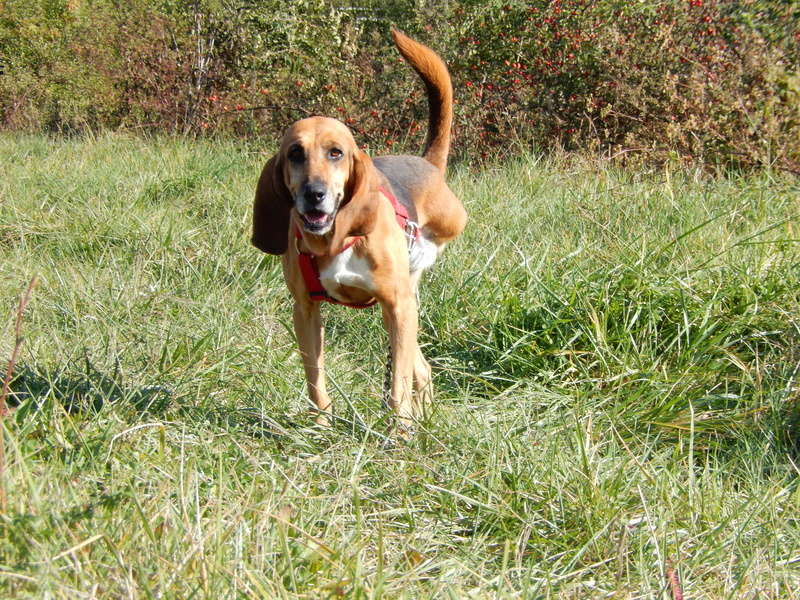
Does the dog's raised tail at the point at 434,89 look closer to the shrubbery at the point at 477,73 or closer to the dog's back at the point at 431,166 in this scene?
the dog's back at the point at 431,166

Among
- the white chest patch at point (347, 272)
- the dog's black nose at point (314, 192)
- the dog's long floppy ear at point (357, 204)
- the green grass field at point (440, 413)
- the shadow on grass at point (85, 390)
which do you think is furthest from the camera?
the white chest patch at point (347, 272)

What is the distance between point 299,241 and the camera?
301 cm

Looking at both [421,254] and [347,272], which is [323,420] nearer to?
[347,272]

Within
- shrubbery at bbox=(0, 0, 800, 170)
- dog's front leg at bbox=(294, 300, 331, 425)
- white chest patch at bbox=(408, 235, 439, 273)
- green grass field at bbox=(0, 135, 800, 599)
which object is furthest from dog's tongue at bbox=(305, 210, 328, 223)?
shrubbery at bbox=(0, 0, 800, 170)

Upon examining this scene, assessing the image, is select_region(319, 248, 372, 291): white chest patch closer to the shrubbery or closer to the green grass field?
the green grass field

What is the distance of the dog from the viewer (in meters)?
2.80

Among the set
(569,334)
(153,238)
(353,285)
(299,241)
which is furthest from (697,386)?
(153,238)

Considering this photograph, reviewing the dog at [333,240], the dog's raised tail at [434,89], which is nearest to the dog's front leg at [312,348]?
the dog at [333,240]

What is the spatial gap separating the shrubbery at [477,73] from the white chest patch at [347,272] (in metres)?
3.83

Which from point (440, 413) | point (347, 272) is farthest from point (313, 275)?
point (440, 413)

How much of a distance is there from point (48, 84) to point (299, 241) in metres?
10.3

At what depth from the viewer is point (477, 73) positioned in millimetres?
8555

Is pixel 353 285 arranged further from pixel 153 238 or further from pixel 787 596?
pixel 153 238

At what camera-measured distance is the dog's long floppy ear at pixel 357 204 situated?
9.24 feet
